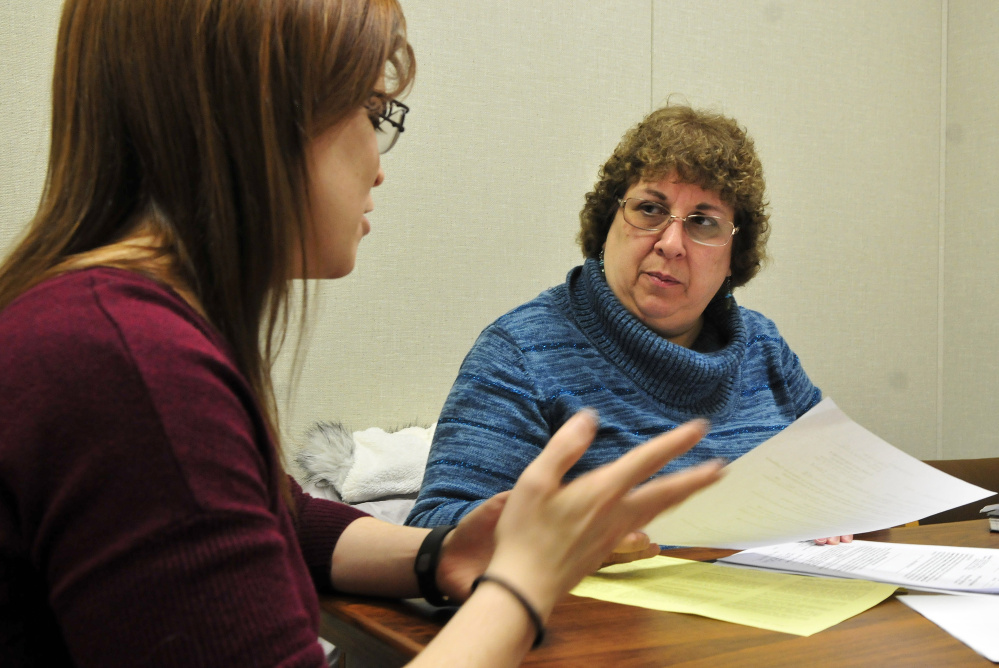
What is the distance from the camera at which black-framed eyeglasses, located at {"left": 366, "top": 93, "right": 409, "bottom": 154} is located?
744 mm

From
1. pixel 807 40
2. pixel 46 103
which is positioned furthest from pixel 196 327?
pixel 807 40

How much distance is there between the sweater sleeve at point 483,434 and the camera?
1.18 m

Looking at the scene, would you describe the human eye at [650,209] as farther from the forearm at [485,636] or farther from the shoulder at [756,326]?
the forearm at [485,636]

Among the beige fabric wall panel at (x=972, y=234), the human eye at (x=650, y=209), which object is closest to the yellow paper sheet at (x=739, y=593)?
the human eye at (x=650, y=209)

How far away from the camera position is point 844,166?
288 cm

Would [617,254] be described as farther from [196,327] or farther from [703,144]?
[196,327]

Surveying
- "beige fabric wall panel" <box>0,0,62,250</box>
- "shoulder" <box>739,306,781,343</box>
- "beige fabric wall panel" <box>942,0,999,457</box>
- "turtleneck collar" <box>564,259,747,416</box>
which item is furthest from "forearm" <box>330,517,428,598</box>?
"beige fabric wall panel" <box>942,0,999,457</box>

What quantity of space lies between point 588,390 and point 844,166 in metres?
1.94

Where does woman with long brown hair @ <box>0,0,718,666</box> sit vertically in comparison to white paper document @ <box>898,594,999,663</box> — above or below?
above

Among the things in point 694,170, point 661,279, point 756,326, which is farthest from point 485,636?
point 756,326

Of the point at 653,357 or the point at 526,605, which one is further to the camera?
the point at 653,357

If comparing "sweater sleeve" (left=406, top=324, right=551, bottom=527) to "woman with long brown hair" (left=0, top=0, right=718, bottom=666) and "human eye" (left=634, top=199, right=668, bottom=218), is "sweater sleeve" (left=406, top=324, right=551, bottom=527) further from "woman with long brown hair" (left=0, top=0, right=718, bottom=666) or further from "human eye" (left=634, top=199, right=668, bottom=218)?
"woman with long brown hair" (left=0, top=0, right=718, bottom=666)

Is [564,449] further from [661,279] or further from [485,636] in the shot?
[661,279]

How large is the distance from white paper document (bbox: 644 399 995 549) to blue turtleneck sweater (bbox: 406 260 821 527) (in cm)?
32
